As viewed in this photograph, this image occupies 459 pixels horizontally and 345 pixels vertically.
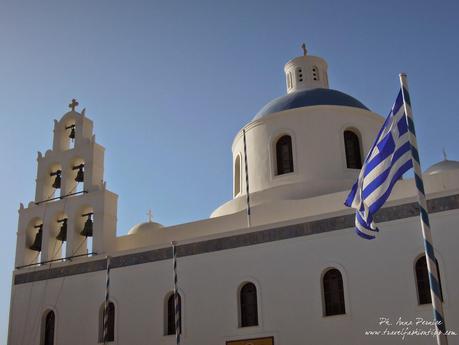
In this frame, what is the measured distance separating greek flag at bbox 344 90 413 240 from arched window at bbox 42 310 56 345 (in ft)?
33.6

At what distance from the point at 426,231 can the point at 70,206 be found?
37.3ft

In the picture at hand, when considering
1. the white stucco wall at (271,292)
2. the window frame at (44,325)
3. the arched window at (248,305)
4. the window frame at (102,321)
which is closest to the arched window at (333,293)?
the white stucco wall at (271,292)

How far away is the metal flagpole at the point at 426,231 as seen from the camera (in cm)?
689

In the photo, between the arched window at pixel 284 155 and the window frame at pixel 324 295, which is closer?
the window frame at pixel 324 295

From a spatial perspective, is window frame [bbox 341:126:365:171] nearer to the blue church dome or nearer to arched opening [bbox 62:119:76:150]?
the blue church dome

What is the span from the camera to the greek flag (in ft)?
25.3

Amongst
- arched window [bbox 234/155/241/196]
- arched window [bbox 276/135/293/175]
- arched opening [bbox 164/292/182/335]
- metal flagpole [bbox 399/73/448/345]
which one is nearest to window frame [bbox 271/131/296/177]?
arched window [bbox 276/135/293/175]

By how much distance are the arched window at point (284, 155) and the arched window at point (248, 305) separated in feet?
13.3

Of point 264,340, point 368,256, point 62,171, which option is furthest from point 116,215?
point 368,256

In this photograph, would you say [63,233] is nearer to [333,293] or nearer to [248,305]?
[248,305]

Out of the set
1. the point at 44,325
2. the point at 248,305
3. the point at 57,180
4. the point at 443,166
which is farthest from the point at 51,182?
the point at 443,166

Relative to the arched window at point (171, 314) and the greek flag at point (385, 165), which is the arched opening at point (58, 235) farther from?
the greek flag at point (385, 165)

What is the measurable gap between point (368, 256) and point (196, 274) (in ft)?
13.3

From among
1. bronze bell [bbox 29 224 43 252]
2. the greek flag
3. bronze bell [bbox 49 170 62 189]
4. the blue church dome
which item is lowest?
the greek flag
